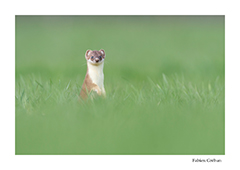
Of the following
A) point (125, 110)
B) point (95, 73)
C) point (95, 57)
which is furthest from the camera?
point (95, 73)

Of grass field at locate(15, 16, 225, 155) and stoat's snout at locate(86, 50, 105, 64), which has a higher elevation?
stoat's snout at locate(86, 50, 105, 64)

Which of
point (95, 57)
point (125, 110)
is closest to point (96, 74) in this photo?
point (95, 57)

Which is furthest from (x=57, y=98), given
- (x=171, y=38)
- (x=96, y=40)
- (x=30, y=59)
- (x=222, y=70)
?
(x=171, y=38)

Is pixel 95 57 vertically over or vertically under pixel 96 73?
over

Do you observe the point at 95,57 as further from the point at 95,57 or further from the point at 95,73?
the point at 95,73

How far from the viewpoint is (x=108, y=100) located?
13.5ft

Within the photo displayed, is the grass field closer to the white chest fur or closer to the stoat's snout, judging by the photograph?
the white chest fur

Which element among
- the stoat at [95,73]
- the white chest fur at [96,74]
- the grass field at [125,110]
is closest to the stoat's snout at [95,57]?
the stoat at [95,73]

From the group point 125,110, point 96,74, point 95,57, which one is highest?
point 95,57

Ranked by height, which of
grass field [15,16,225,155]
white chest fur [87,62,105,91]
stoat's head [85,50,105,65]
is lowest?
grass field [15,16,225,155]

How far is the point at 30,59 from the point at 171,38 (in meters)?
5.26

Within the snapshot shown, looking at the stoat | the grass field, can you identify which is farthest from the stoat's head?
the grass field

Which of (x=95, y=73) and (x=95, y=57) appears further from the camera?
(x=95, y=73)
